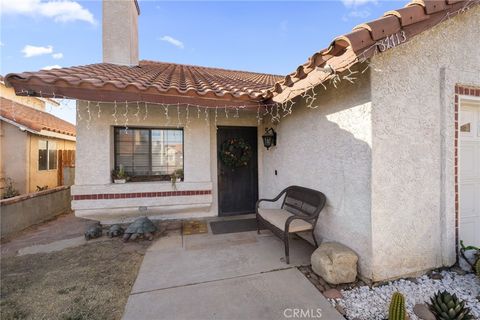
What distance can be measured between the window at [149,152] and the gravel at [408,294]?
4935 mm

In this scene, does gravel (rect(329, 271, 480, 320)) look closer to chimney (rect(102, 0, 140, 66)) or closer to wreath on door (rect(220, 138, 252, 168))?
wreath on door (rect(220, 138, 252, 168))

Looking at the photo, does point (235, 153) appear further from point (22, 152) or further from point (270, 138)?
point (22, 152)

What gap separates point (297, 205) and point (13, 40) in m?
8.38

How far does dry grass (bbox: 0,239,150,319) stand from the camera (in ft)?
8.50

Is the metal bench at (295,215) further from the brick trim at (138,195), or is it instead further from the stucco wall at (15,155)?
the stucco wall at (15,155)

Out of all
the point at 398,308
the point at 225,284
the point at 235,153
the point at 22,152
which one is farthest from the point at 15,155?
the point at 398,308

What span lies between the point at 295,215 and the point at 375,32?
2.98 meters

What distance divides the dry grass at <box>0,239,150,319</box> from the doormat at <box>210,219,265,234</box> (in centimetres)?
169

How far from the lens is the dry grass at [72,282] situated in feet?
8.50

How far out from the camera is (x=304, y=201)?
13.9 ft

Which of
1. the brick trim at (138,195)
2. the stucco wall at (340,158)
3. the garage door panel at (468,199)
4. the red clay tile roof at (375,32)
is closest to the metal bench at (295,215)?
the stucco wall at (340,158)

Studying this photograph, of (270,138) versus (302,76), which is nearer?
(302,76)

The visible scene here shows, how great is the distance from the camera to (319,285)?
2.98m

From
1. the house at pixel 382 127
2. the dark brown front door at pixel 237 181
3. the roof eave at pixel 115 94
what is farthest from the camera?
the dark brown front door at pixel 237 181
